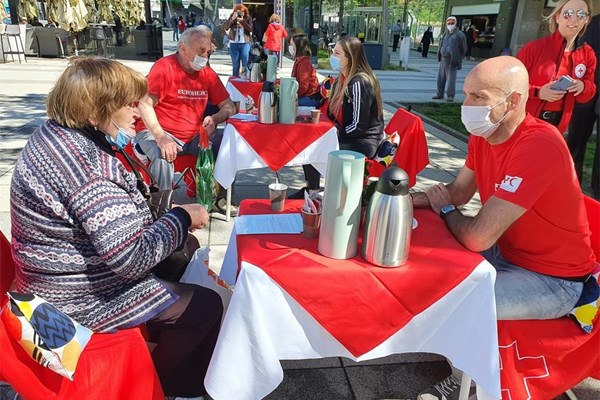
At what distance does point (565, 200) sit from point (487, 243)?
0.40 m

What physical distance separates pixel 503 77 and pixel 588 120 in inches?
137

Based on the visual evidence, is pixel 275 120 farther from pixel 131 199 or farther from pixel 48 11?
pixel 48 11

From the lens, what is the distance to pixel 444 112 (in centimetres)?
900

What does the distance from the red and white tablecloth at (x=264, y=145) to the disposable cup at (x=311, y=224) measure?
2.07 meters

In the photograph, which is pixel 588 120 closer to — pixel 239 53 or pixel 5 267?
pixel 5 267

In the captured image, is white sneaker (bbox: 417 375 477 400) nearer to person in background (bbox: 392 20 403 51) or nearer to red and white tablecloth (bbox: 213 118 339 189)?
red and white tablecloth (bbox: 213 118 339 189)

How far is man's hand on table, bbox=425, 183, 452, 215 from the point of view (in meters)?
2.04

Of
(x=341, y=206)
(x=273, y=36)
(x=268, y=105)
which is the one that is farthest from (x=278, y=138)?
(x=273, y=36)

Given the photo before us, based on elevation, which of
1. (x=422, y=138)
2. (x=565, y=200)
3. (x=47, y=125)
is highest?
(x=47, y=125)

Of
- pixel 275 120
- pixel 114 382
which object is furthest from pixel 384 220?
pixel 275 120

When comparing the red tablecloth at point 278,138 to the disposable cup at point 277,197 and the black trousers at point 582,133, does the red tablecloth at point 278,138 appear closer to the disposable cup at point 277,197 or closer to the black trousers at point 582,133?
the disposable cup at point 277,197

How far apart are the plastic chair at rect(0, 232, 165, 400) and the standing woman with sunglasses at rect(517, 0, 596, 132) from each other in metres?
3.75

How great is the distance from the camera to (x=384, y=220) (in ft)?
4.67

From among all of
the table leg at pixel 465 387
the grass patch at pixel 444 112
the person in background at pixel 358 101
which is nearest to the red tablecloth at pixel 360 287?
the table leg at pixel 465 387
